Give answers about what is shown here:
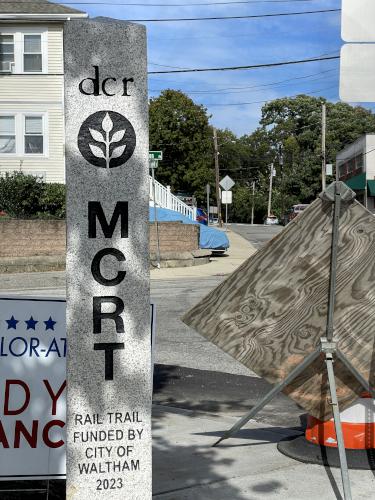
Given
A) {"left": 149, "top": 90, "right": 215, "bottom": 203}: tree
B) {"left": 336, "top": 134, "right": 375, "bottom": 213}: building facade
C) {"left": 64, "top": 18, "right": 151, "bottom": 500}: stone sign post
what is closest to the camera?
{"left": 64, "top": 18, "right": 151, "bottom": 500}: stone sign post

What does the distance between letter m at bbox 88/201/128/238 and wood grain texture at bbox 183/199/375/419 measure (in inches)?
59.7

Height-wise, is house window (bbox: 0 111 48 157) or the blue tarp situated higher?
house window (bbox: 0 111 48 157)

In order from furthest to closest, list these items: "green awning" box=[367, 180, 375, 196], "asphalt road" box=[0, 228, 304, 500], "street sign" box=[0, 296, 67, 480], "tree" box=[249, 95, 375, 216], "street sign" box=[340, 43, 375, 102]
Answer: "tree" box=[249, 95, 375, 216] → "green awning" box=[367, 180, 375, 196] → "asphalt road" box=[0, 228, 304, 500] → "street sign" box=[0, 296, 67, 480] → "street sign" box=[340, 43, 375, 102]

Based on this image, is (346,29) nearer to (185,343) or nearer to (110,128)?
(110,128)

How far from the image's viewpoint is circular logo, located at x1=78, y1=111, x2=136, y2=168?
11.8 ft

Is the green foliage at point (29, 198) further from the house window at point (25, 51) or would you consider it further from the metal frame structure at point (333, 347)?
the metal frame structure at point (333, 347)

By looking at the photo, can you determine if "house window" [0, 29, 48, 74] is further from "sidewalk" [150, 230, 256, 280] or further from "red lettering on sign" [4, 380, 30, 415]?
"red lettering on sign" [4, 380, 30, 415]

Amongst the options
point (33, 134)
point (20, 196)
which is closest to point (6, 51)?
point (33, 134)

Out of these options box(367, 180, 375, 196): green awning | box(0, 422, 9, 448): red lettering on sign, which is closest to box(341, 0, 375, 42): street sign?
box(0, 422, 9, 448): red lettering on sign

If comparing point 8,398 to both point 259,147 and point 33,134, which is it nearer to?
point 33,134

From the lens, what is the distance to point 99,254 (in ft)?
11.8

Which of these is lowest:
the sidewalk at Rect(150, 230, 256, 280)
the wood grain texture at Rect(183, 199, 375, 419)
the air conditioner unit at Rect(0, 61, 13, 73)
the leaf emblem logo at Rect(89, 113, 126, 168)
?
the sidewalk at Rect(150, 230, 256, 280)

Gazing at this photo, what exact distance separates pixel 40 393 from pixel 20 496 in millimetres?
631

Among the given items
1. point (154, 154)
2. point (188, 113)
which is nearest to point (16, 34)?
point (154, 154)
